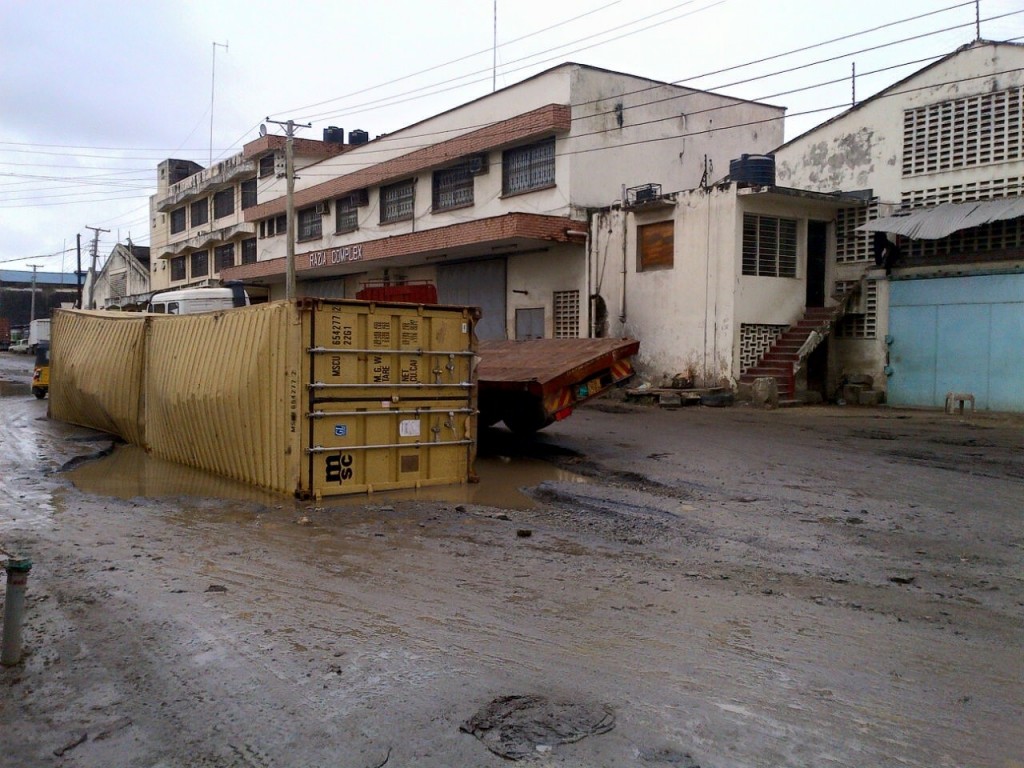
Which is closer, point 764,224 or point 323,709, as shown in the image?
point 323,709

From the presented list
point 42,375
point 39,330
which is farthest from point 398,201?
point 39,330

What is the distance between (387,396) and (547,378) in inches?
108

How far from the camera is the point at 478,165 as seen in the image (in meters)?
27.4

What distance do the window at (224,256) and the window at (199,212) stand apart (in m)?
2.53

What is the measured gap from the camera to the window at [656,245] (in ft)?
73.8

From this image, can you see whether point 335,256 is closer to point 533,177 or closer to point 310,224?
point 310,224

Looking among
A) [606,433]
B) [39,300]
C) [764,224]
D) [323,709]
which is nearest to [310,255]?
[764,224]

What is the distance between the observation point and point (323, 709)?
4.10 m

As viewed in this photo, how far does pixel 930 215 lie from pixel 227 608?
60.3 ft

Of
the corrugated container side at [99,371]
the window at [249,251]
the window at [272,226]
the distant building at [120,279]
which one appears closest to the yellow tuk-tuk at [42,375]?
the corrugated container side at [99,371]

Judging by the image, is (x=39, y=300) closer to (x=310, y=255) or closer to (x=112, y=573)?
(x=310, y=255)

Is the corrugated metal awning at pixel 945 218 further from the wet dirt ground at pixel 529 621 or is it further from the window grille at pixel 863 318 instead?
the wet dirt ground at pixel 529 621

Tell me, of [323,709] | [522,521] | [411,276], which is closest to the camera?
[323,709]

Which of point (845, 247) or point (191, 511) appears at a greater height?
point (845, 247)
